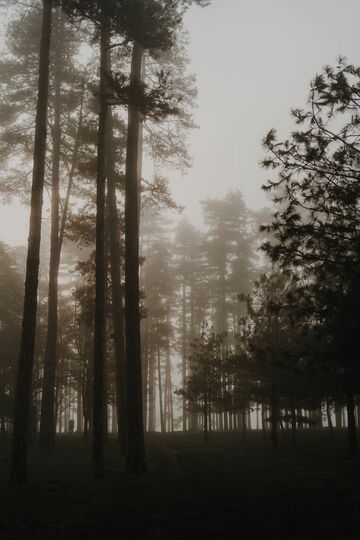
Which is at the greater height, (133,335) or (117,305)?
(117,305)

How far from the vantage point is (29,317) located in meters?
10.9

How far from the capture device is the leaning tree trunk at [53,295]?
1930 cm

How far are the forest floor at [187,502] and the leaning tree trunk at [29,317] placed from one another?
2.42 ft

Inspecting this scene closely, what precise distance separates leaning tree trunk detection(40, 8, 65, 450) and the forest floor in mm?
4249

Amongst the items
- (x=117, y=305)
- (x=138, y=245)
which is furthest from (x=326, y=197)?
(x=117, y=305)

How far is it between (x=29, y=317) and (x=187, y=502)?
5.51 m

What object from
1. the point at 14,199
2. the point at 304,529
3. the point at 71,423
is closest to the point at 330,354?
the point at 304,529

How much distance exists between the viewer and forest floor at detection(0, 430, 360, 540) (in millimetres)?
6246

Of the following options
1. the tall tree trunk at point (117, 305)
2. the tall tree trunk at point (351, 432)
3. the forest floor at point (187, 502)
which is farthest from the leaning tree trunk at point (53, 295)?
the tall tree trunk at point (351, 432)

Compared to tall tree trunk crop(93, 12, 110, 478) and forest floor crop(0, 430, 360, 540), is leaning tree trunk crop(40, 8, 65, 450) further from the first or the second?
tall tree trunk crop(93, 12, 110, 478)

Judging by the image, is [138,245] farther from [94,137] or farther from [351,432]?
[351,432]

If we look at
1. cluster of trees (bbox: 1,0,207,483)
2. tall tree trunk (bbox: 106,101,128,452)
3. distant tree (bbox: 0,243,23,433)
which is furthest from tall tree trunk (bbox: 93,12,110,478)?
distant tree (bbox: 0,243,23,433)

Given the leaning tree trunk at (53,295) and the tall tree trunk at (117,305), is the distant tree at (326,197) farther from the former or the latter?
the leaning tree trunk at (53,295)

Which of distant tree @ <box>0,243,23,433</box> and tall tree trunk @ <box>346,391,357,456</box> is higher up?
distant tree @ <box>0,243,23,433</box>
